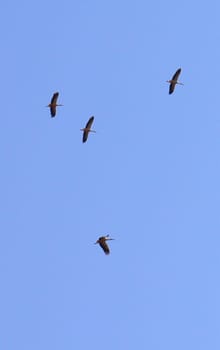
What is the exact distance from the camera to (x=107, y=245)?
97938mm

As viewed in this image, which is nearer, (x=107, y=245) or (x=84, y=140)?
(x=107, y=245)

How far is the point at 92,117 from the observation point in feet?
352

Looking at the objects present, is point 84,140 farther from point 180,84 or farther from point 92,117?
point 180,84

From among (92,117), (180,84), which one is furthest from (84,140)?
(180,84)

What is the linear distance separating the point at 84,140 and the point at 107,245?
13.6m

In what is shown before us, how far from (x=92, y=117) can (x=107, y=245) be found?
14.9 meters

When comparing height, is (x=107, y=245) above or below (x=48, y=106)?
below

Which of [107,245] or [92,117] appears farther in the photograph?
[92,117]

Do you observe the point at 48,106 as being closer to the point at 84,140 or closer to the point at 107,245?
the point at 84,140

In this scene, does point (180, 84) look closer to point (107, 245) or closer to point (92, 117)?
point (92, 117)

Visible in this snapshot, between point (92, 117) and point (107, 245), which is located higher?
point (92, 117)

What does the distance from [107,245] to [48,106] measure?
16.5 metres

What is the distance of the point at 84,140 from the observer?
108 meters

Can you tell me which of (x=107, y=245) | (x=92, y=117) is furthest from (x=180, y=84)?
(x=107, y=245)
